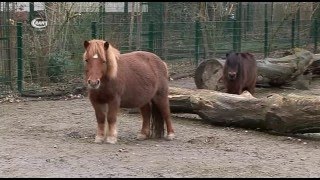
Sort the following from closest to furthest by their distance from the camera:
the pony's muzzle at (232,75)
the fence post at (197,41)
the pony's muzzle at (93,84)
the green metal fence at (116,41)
A: 1. the pony's muzzle at (93,84)
2. the pony's muzzle at (232,75)
3. the green metal fence at (116,41)
4. the fence post at (197,41)

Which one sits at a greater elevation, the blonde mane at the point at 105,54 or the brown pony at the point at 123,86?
the blonde mane at the point at 105,54

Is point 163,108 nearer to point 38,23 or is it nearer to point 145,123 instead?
point 145,123

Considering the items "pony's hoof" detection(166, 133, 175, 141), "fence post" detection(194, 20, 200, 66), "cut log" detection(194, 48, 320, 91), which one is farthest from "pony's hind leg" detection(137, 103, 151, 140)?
"fence post" detection(194, 20, 200, 66)

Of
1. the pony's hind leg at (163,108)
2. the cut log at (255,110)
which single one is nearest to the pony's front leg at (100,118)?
the pony's hind leg at (163,108)

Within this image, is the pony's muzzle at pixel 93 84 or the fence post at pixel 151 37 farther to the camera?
the fence post at pixel 151 37

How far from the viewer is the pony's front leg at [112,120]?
23.7ft

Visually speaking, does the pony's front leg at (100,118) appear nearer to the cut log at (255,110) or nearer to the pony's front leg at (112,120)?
the pony's front leg at (112,120)

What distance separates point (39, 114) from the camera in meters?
10.1

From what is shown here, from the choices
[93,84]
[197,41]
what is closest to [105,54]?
[93,84]

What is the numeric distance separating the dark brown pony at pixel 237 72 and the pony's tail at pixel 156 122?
264 cm

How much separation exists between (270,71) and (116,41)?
3.83 m

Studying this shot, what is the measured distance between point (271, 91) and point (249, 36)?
6049 mm

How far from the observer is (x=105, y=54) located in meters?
7.11

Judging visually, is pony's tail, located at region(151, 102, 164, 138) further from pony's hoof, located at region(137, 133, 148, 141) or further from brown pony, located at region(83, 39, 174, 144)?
pony's hoof, located at region(137, 133, 148, 141)
